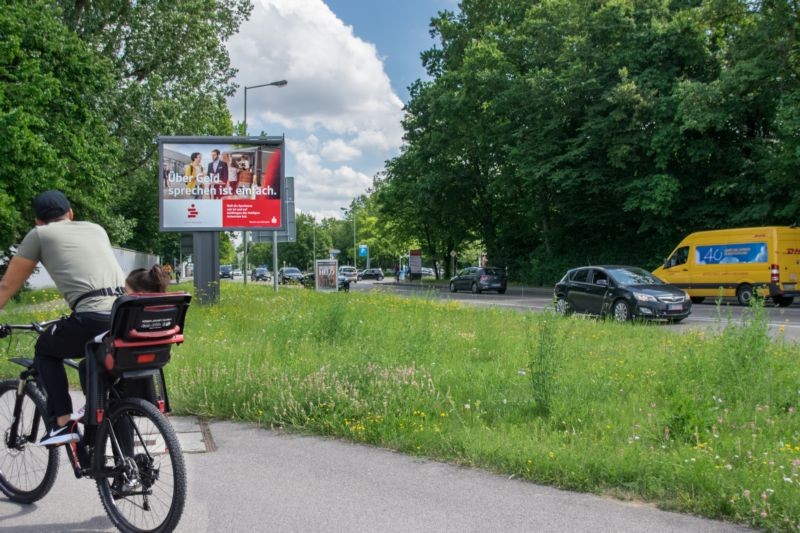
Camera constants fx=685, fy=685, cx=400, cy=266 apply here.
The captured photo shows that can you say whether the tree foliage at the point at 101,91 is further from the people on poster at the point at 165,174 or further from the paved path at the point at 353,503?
the paved path at the point at 353,503

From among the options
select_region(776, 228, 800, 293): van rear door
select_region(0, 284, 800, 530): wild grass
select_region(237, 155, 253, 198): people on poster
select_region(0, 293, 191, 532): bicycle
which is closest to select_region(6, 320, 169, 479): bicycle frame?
select_region(0, 293, 191, 532): bicycle

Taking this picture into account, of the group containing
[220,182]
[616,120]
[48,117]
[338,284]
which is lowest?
[338,284]

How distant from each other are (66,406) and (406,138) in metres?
40.5

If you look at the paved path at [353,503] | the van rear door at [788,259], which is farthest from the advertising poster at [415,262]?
the paved path at [353,503]

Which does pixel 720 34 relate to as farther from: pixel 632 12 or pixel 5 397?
pixel 5 397

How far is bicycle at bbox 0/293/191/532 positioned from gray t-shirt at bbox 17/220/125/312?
0.86ft

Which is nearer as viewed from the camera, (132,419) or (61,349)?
(132,419)

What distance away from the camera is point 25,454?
4.28 metres

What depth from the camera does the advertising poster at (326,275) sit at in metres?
28.4

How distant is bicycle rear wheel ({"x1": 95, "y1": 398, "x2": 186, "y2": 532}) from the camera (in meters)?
3.50

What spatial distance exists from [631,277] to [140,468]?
14.7m

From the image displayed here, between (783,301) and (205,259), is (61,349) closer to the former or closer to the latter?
(205,259)

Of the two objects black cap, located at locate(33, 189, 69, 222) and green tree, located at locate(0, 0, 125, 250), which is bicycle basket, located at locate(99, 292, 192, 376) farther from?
green tree, located at locate(0, 0, 125, 250)

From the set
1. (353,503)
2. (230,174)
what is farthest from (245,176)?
(353,503)
